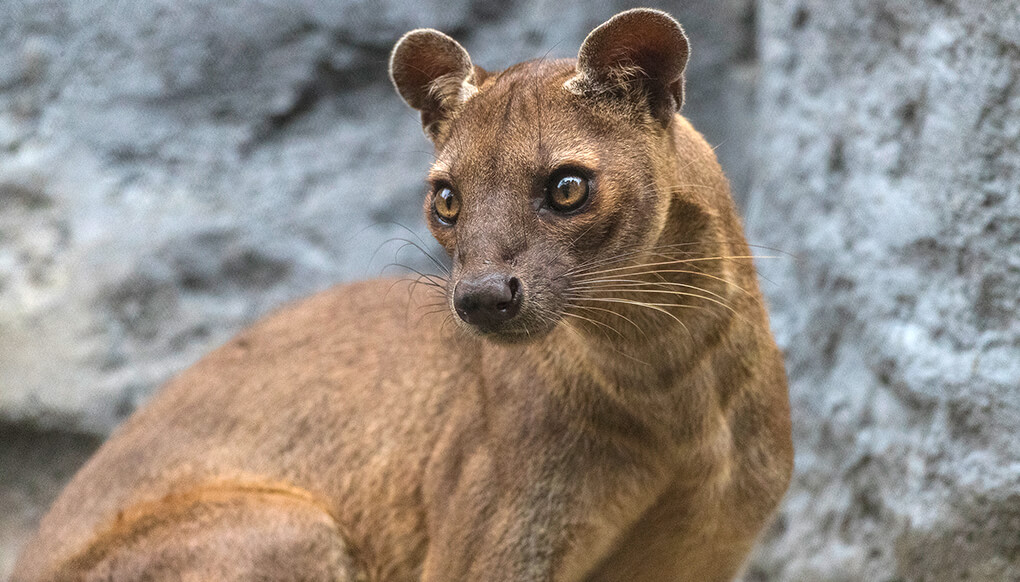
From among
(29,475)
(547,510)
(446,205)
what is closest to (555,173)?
(446,205)

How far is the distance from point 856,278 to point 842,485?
1.00m

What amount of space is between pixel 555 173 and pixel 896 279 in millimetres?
2237

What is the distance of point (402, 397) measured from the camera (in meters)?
4.30

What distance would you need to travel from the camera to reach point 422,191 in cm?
634

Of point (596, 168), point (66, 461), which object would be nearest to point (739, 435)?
point (596, 168)

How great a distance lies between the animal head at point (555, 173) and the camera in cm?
307

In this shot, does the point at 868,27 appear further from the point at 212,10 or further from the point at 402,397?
the point at 212,10

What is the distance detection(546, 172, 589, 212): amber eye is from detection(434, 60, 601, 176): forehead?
48 mm

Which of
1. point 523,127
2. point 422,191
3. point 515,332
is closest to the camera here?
point 515,332

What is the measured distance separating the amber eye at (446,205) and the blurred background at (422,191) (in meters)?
2.15

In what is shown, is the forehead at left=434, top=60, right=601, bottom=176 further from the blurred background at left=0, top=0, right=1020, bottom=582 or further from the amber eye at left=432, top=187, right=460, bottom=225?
the blurred background at left=0, top=0, right=1020, bottom=582

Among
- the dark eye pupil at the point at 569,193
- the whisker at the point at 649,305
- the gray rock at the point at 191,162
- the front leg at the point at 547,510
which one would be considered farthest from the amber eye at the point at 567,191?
the gray rock at the point at 191,162

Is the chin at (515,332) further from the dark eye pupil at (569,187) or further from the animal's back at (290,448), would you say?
the animal's back at (290,448)

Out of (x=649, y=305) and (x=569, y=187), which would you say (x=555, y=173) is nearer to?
(x=569, y=187)
